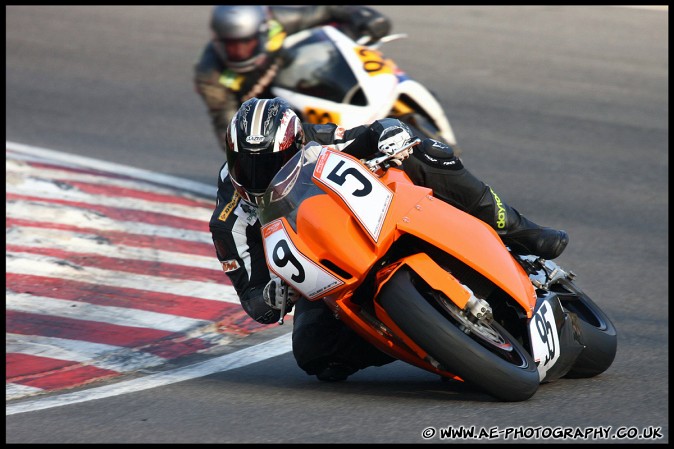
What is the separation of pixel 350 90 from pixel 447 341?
4.66 meters

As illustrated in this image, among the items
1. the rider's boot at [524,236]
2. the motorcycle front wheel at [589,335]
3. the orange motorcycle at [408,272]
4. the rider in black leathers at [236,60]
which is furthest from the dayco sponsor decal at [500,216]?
the rider in black leathers at [236,60]

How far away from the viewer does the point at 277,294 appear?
5.07 meters

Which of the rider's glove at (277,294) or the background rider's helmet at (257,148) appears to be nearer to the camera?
the rider's glove at (277,294)

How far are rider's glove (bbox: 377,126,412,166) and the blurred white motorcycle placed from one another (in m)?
Result: 3.68

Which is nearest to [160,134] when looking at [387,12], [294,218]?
[387,12]

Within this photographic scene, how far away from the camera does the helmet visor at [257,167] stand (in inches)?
206

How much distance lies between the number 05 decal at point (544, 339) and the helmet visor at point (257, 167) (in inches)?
49.7

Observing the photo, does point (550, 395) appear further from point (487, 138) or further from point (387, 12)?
point (387, 12)

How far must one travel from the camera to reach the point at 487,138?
458 inches

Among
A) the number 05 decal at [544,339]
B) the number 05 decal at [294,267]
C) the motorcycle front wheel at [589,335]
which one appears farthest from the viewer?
the motorcycle front wheel at [589,335]

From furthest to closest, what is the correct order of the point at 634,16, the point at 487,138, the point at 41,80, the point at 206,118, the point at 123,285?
the point at 634,16 < the point at 41,80 < the point at 206,118 < the point at 487,138 < the point at 123,285

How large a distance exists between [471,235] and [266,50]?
4.57 meters

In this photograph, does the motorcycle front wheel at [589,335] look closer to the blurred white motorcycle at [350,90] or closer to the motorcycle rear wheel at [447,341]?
the motorcycle rear wheel at [447,341]

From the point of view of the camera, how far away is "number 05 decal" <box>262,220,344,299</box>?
4.81 m
